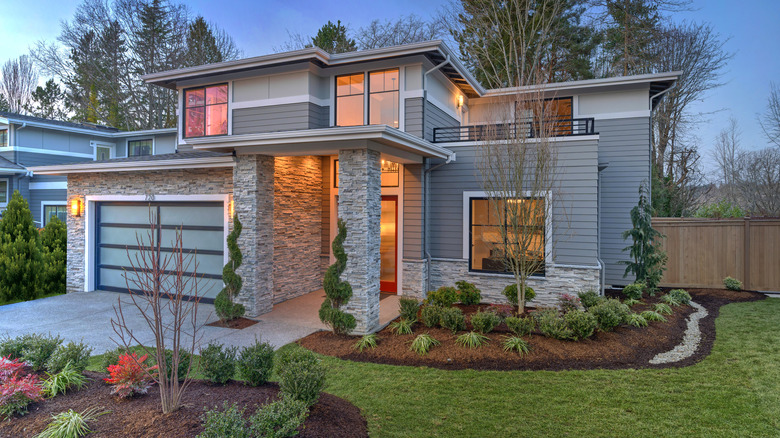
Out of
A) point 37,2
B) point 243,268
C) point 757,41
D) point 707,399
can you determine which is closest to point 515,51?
point 757,41

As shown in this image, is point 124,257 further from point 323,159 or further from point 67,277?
point 323,159

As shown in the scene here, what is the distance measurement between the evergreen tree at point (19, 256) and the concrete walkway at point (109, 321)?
833mm

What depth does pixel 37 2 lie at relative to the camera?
22766 mm

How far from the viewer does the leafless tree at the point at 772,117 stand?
50.5ft

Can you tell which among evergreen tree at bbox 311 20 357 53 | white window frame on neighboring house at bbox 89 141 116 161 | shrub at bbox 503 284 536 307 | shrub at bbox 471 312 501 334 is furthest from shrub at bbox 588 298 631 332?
white window frame on neighboring house at bbox 89 141 116 161

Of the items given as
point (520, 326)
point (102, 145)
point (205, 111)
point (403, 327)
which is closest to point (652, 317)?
point (520, 326)

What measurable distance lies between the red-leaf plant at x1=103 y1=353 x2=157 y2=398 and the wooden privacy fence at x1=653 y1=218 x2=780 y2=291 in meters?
11.6

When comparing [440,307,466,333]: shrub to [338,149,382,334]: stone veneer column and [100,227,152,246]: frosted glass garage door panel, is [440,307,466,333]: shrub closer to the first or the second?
[338,149,382,334]: stone veneer column

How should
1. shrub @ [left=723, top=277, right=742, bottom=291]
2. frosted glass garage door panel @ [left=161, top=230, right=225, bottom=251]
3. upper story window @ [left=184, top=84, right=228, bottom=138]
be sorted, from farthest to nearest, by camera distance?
upper story window @ [left=184, top=84, right=228, bottom=138] → shrub @ [left=723, top=277, right=742, bottom=291] → frosted glass garage door panel @ [left=161, top=230, right=225, bottom=251]

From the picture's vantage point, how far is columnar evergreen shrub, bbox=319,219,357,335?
258 inches

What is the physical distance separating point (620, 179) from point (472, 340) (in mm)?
7380

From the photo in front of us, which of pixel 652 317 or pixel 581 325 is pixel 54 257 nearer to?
pixel 581 325

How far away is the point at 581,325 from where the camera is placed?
230 inches

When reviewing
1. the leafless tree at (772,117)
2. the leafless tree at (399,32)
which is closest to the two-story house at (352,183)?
the leafless tree at (772,117)
